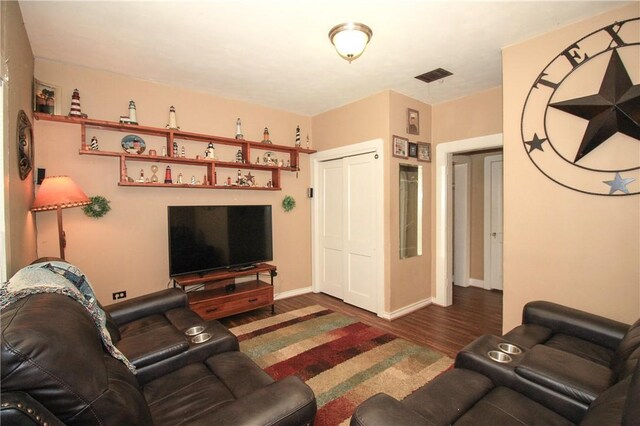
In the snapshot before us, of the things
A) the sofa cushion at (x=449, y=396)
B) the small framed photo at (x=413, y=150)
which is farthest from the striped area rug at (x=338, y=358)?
the small framed photo at (x=413, y=150)

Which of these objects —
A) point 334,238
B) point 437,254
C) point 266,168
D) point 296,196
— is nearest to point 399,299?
point 437,254

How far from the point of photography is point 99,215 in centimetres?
296

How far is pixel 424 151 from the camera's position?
12.8ft

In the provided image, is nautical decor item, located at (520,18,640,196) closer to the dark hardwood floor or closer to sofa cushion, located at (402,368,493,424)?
sofa cushion, located at (402,368,493,424)

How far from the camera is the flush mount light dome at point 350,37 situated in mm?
2164

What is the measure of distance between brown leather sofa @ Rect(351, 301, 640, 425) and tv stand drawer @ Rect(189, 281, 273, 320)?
7.81 feet

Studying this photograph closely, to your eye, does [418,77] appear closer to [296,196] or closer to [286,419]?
[296,196]

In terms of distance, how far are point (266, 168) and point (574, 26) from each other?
10.8 feet

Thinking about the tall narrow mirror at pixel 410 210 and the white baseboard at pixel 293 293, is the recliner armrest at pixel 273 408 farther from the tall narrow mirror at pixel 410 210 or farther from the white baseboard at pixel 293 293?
the white baseboard at pixel 293 293

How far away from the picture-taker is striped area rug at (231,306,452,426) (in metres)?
2.13

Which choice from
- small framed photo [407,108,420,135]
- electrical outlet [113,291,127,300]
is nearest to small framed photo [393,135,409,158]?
small framed photo [407,108,420,135]

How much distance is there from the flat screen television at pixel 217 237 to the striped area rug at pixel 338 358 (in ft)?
2.60

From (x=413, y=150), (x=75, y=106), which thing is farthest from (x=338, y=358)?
(x=75, y=106)

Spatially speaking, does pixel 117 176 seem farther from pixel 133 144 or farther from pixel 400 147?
pixel 400 147
